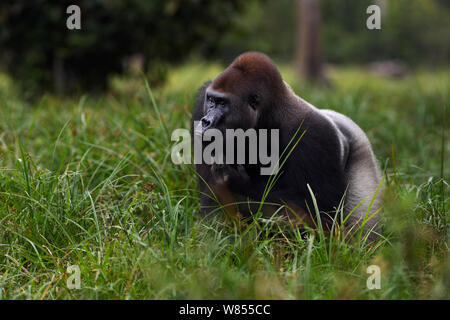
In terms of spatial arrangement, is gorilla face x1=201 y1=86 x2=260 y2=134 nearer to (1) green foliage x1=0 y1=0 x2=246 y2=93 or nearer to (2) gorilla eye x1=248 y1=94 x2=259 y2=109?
(2) gorilla eye x1=248 y1=94 x2=259 y2=109

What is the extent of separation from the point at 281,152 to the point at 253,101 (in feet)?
1.14

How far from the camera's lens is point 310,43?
1201cm

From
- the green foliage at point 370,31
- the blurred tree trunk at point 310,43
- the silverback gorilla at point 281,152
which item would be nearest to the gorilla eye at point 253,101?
the silverback gorilla at point 281,152

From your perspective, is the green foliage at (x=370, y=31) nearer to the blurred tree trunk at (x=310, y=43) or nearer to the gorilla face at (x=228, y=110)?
the blurred tree trunk at (x=310, y=43)

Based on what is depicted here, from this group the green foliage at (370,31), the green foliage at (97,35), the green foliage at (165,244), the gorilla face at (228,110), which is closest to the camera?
the green foliage at (165,244)

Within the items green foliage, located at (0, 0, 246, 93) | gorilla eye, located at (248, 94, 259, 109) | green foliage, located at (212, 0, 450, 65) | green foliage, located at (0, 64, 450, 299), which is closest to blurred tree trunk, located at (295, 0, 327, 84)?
green foliage, located at (212, 0, 450, 65)

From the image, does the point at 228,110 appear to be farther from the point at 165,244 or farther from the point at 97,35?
the point at 97,35

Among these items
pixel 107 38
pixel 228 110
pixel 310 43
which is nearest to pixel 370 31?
pixel 310 43

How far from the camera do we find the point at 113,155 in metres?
3.95

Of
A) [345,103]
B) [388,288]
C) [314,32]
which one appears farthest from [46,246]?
[314,32]

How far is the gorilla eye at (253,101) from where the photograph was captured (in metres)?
2.87

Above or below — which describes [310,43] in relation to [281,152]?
above
